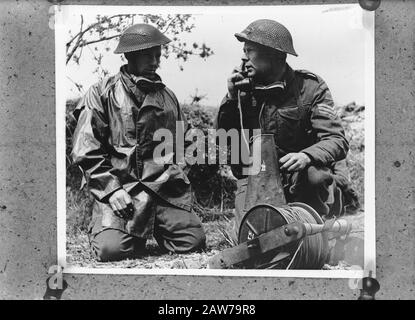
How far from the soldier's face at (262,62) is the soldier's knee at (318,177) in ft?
0.88

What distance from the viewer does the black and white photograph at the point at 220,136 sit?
1650mm

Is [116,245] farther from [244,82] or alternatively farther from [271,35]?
[271,35]

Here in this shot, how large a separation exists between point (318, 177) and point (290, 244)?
20cm

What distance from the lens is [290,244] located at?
5.41 ft

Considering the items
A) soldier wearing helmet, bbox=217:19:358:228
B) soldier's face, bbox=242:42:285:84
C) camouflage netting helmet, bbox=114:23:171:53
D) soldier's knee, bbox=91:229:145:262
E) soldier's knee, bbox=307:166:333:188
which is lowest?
soldier's knee, bbox=91:229:145:262

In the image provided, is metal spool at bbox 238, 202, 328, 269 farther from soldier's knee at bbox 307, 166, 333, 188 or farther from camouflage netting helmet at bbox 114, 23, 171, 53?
camouflage netting helmet at bbox 114, 23, 171, 53

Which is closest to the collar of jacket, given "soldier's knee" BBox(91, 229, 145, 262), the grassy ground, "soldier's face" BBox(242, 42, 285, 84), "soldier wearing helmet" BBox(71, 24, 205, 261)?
"soldier wearing helmet" BBox(71, 24, 205, 261)

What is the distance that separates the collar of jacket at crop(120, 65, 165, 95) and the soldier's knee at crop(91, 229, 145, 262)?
393 mm

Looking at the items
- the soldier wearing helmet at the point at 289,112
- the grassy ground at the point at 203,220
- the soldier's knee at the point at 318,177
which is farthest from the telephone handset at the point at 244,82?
the soldier's knee at the point at 318,177

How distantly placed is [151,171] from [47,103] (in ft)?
1.14

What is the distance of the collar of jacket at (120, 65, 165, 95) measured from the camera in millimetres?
1666

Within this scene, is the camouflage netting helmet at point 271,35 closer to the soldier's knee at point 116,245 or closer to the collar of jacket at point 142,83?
the collar of jacket at point 142,83

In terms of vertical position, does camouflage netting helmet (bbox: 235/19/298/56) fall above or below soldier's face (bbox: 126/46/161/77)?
above

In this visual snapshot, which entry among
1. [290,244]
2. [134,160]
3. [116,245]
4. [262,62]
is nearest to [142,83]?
[134,160]
